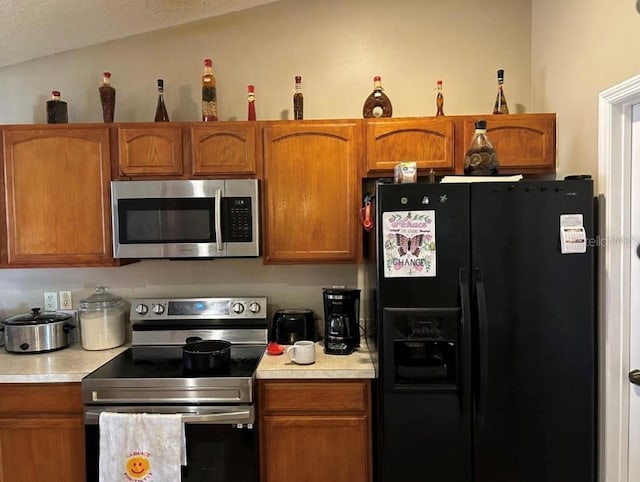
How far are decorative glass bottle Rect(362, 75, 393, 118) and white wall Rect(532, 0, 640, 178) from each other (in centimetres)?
82

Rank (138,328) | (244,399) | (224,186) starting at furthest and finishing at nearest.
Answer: (138,328) → (224,186) → (244,399)

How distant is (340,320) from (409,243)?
25.2 inches

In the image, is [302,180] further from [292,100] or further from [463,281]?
[463,281]

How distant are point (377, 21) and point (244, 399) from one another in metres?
2.12

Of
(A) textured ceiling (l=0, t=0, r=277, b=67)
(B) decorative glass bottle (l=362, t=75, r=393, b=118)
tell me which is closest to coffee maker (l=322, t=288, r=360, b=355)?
(B) decorative glass bottle (l=362, t=75, r=393, b=118)

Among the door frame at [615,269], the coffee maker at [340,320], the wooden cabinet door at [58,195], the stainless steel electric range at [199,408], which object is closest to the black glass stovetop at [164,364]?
the stainless steel electric range at [199,408]

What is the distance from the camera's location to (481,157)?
2.11m

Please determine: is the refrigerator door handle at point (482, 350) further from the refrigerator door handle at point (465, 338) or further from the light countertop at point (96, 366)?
the light countertop at point (96, 366)

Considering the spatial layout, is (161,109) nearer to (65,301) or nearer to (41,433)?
(65,301)

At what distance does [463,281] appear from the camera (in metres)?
1.89

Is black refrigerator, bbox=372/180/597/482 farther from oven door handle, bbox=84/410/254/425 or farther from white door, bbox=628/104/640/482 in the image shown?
oven door handle, bbox=84/410/254/425

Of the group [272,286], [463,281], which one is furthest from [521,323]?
[272,286]

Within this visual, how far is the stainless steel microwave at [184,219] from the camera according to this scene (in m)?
2.34

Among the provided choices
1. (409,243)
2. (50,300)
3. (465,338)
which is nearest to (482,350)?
(465,338)
